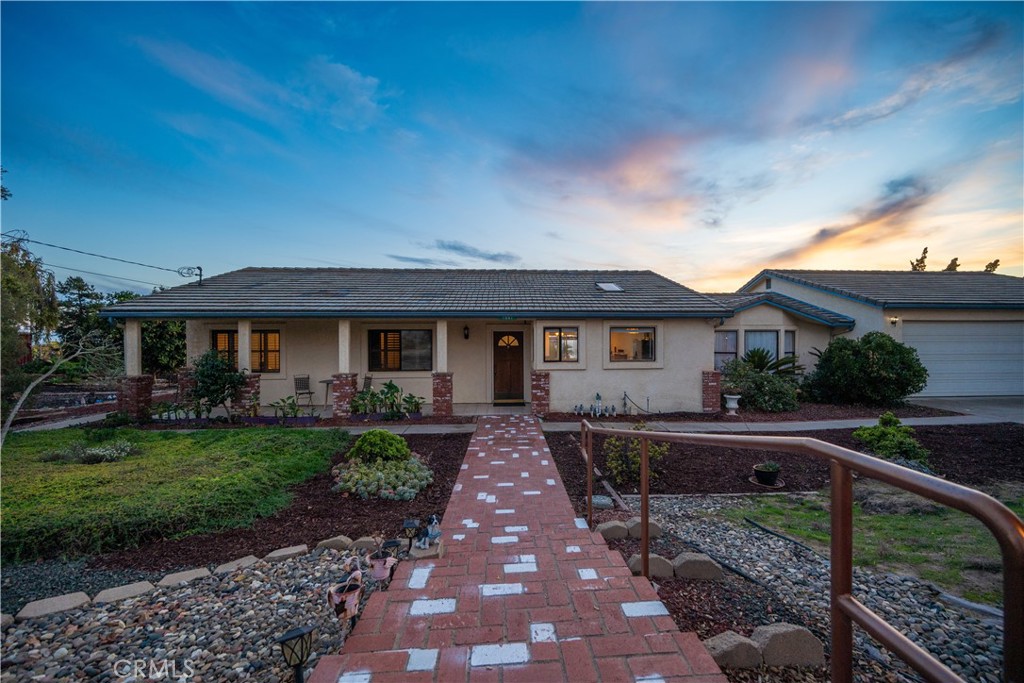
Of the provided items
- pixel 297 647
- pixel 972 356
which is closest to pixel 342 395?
pixel 297 647

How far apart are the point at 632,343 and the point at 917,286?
13.4 m

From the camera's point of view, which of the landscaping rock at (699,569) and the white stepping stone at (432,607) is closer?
the white stepping stone at (432,607)

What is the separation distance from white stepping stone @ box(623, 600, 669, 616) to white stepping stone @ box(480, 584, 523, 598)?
72 centimetres

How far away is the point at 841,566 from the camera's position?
1390 millimetres

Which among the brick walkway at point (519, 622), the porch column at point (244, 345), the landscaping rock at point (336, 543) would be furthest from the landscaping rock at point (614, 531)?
the porch column at point (244, 345)

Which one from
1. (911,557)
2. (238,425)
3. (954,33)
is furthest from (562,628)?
(954,33)

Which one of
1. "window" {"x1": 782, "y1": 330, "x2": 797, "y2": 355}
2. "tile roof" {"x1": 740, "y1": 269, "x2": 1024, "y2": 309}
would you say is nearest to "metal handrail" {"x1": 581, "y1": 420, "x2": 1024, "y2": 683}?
"window" {"x1": 782, "y1": 330, "x2": 797, "y2": 355}

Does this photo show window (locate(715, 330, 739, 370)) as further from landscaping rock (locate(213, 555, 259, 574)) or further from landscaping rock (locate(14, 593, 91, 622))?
landscaping rock (locate(14, 593, 91, 622))

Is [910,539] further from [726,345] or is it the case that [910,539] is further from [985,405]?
[985,405]

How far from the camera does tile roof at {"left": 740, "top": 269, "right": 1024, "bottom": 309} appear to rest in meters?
13.2

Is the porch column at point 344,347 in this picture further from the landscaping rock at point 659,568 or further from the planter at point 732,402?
the planter at point 732,402

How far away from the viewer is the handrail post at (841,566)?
4.36ft

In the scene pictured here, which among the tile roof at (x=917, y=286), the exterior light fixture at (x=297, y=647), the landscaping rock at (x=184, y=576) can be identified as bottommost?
the landscaping rock at (x=184, y=576)

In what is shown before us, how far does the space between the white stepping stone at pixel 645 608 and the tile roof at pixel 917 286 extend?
624 inches
